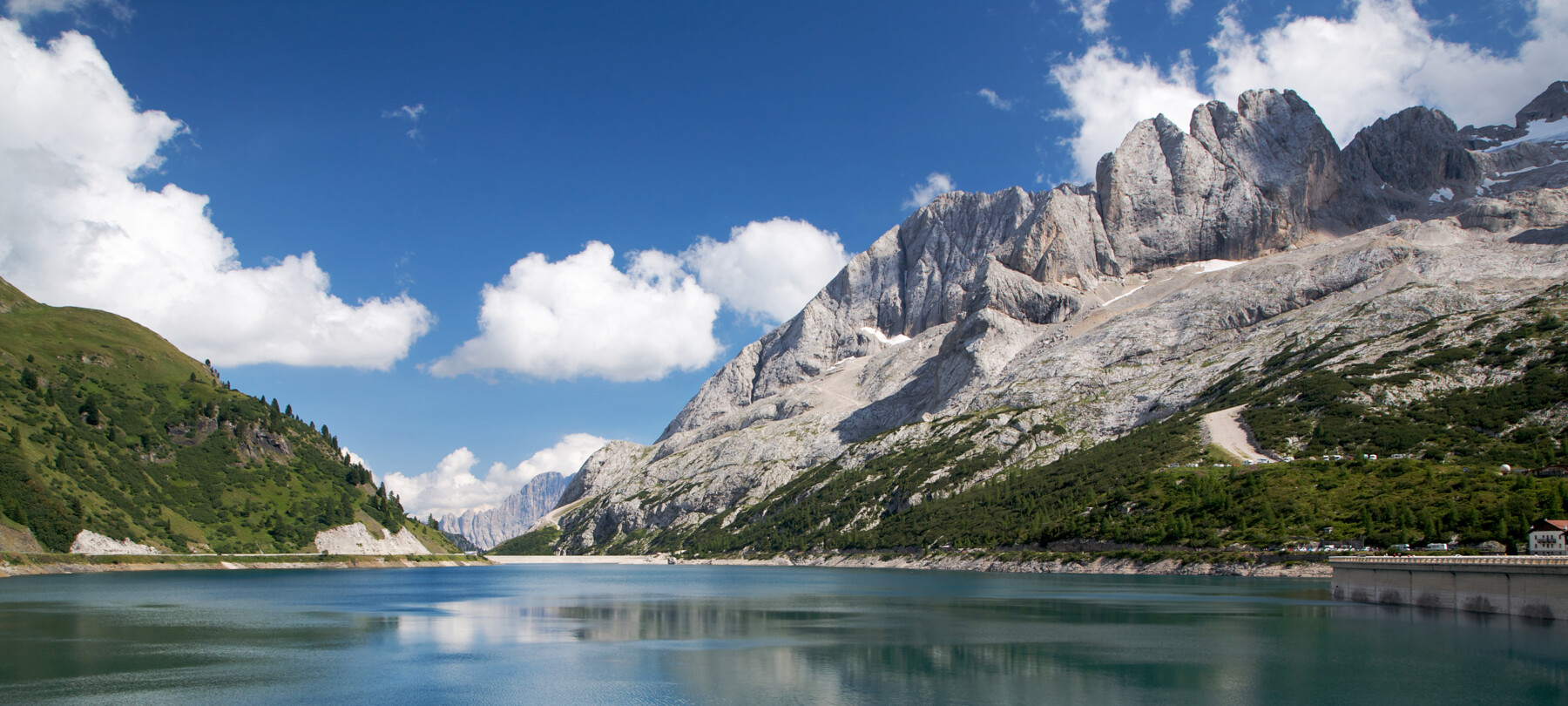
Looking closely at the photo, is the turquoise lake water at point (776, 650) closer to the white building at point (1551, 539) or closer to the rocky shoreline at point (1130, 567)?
the white building at point (1551, 539)

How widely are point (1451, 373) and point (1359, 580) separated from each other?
10845 cm

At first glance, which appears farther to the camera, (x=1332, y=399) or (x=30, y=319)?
(x=30, y=319)

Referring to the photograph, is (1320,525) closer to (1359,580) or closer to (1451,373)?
(1359,580)

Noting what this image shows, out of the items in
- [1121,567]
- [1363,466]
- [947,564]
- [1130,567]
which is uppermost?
[1363,466]

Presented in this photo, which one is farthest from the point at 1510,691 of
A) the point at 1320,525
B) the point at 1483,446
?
the point at 1483,446

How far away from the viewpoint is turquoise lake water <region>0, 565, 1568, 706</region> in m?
43.2

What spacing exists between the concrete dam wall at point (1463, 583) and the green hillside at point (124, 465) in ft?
568

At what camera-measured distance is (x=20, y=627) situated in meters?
63.8

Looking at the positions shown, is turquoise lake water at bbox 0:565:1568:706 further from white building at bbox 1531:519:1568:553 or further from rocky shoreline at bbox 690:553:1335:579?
rocky shoreline at bbox 690:553:1335:579

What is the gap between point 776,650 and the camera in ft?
190

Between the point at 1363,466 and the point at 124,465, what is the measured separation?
21346cm

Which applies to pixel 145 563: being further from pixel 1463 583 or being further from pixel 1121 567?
pixel 1463 583

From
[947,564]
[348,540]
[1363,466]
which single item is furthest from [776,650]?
[348,540]

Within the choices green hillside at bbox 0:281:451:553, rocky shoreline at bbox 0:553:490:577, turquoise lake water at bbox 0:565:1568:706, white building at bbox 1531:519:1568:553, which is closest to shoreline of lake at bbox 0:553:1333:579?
rocky shoreline at bbox 0:553:490:577
